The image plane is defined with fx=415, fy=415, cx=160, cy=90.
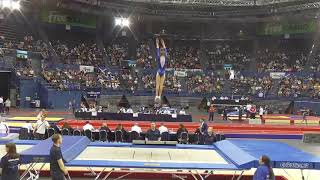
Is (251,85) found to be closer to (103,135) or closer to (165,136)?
(165,136)

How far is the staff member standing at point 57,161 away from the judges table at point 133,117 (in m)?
19.6

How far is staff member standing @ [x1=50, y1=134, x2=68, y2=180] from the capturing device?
889cm

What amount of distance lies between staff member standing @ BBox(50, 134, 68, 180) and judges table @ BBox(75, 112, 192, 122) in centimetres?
1960

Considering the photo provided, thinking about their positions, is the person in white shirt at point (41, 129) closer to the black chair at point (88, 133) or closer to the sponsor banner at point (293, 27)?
the black chair at point (88, 133)

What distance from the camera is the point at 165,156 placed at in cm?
1331

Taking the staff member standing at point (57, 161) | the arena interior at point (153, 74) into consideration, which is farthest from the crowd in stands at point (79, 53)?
the staff member standing at point (57, 161)

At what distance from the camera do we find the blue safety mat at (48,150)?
10.8 metres

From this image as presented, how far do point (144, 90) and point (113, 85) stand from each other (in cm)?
322

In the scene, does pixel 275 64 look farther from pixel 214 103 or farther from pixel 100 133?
pixel 100 133

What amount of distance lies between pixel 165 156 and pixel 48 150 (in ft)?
12.3

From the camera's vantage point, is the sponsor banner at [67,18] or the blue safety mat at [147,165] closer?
the blue safety mat at [147,165]

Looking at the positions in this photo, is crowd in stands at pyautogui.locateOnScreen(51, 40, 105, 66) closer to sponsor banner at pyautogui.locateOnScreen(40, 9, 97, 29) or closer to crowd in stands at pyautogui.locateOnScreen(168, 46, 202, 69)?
sponsor banner at pyautogui.locateOnScreen(40, 9, 97, 29)

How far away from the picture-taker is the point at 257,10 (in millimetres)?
46688

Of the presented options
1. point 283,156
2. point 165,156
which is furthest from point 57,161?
point 283,156
